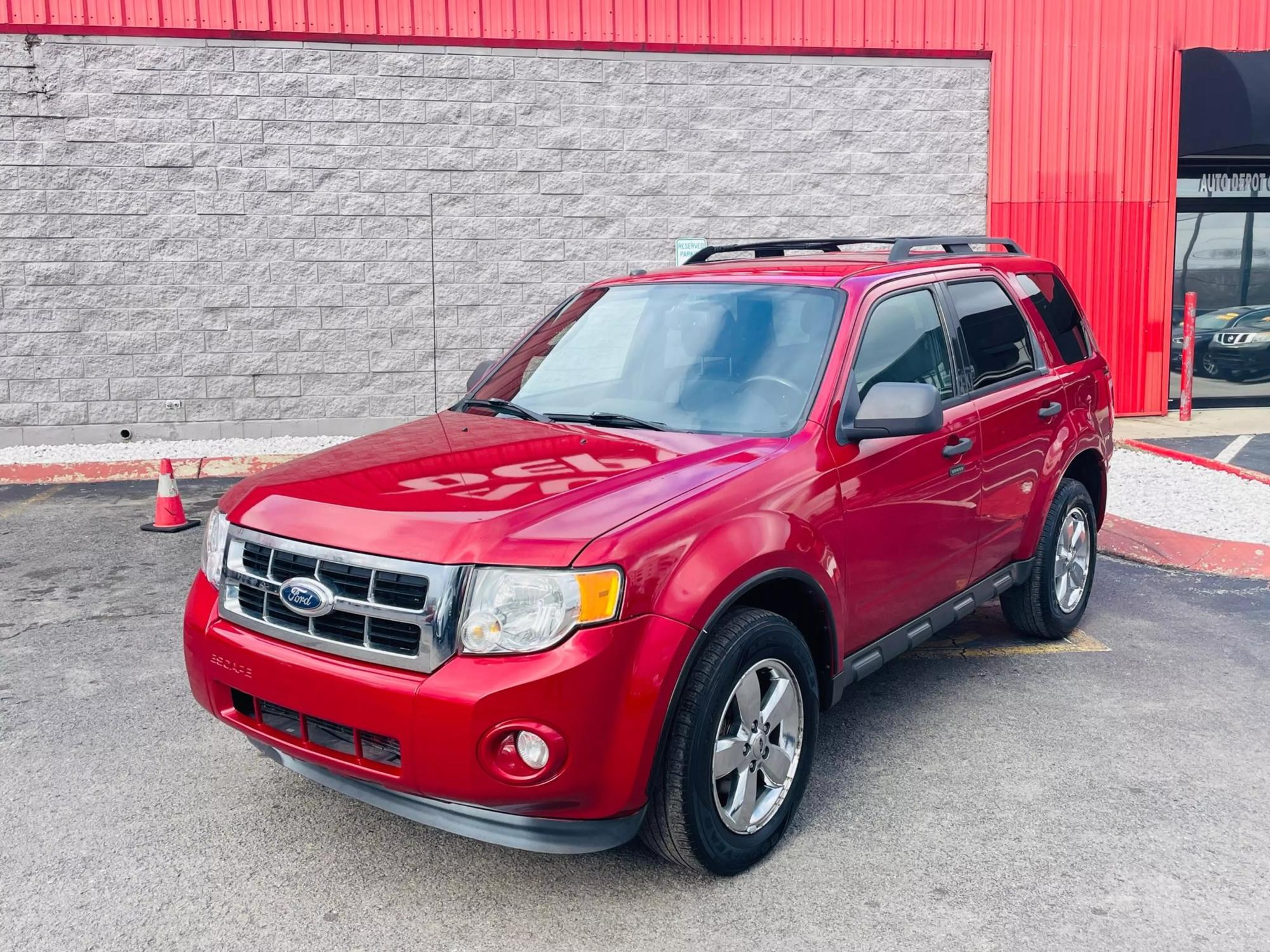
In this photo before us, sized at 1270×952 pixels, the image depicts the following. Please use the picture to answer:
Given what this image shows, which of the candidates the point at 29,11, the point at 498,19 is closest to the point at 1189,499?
the point at 498,19

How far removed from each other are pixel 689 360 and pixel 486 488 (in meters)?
1.22

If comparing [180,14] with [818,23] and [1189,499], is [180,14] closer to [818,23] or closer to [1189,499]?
[818,23]

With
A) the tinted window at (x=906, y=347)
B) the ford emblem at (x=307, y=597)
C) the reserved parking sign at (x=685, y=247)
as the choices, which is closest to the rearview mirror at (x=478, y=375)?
the tinted window at (x=906, y=347)

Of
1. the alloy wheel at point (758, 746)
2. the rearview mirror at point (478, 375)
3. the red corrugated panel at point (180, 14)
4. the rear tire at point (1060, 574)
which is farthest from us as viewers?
the red corrugated panel at point (180, 14)

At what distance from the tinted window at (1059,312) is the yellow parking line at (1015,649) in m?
1.36

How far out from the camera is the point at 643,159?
11758mm

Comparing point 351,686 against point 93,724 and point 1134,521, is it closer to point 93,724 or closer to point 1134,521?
point 93,724

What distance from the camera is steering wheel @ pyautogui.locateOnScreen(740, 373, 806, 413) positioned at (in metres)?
3.95

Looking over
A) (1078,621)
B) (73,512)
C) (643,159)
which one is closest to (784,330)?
(1078,621)

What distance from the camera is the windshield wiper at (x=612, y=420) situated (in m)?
4.00

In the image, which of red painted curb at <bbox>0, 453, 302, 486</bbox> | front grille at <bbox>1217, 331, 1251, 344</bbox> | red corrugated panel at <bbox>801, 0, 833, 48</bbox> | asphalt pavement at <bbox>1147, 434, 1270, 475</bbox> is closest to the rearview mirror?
red painted curb at <bbox>0, 453, 302, 486</bbox>

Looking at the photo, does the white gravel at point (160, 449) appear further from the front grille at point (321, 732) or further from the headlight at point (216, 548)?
the front grille at point (321, 732)

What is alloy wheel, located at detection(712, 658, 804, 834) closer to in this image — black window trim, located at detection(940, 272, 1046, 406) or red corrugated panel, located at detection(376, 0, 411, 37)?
black window trim, located at detection(940, 272, 1046, 406)

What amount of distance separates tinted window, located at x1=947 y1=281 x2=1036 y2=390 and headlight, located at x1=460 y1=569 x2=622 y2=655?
92.3 inches
